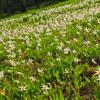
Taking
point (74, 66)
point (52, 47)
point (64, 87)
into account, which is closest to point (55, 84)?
point (64, 87)

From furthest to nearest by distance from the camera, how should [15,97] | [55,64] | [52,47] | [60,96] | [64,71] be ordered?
[52,47] < [55,64] < [64,71] < [15,97] < [60,96]

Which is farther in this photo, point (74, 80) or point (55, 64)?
point (55, 64)

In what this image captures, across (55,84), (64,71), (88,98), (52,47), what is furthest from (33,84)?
(52,47)

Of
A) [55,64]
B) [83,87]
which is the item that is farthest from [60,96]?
[55,64]

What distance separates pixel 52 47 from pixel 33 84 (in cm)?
347

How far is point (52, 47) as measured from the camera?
962 centimetres

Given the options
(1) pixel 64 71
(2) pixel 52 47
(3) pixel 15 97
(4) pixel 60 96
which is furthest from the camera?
(2) pixel 52 47

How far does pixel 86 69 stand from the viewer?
6.94 meters

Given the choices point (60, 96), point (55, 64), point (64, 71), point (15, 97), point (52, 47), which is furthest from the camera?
point (52, 47)

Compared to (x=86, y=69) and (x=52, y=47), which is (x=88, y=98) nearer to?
(x=86, y=69)

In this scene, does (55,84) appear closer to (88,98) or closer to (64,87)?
(64,87)

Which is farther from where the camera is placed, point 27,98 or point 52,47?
point 52,47

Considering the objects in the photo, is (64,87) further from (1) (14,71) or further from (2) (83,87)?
(1) (14,71)

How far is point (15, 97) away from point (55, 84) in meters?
0.80
